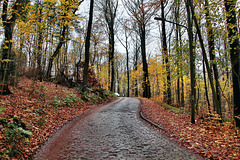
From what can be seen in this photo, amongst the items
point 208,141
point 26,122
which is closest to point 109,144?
point 26,122

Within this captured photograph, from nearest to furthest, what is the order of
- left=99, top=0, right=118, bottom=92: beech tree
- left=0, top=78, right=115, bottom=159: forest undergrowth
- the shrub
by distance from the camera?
the shrub → left=0, top=78, right=115, bottom=159: forest undergrowth → left=99, top=0, right=118, bottom=92: beech tree

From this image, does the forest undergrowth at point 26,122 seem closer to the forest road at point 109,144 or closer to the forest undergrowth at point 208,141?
the forest road at point 109,144

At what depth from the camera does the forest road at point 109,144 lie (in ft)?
15.6

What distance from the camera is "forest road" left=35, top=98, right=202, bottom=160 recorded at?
474 centimetres

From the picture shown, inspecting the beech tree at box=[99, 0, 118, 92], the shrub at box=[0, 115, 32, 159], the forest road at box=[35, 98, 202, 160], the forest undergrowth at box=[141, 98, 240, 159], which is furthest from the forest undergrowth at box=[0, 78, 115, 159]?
the beech tree at box=[99, 0, 118, 92]

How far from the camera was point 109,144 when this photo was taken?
5691 mm

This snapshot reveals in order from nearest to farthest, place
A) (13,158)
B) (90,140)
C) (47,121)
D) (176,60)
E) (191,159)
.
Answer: (13,158)
(191,159)
(90,140)
(47,121)
(176,60)

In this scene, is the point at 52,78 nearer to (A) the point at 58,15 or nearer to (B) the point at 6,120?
(A) the point at 58,15

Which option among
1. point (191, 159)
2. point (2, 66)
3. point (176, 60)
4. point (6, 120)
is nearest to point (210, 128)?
point (191, 159)

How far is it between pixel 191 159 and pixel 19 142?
524cm

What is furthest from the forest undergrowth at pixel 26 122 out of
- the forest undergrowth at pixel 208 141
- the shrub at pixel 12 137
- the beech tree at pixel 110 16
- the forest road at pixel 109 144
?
the beech tree at pixel 110 16

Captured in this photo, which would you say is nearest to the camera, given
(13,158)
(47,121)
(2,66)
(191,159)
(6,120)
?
(13,158)

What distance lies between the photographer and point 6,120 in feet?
17.8

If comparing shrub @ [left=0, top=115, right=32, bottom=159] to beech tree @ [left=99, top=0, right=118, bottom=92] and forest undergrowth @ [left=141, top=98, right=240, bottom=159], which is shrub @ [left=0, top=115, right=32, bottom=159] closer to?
forest undergrowth @ [left=141, top=98, right=240, bottom=159]
